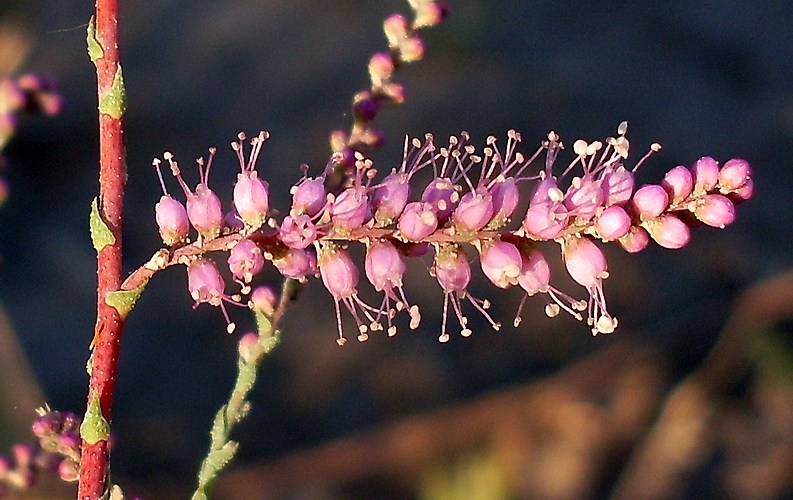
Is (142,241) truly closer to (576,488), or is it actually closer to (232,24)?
(232,24)

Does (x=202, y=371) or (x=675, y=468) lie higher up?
(x=202, y=371)

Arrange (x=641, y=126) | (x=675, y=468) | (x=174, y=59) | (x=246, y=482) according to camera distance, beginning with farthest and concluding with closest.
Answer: (x=641, y=126) < (x=174, y=59) < (x=675, y=468) < (x=246, y=482)

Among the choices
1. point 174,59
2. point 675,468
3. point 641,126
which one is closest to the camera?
point 675,468

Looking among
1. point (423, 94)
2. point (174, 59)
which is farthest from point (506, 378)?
point (174, 59)

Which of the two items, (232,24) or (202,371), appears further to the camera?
(232,24)

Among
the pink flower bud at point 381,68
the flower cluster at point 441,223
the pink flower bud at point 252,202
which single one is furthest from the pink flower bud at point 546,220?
the pink flower bud at point 381,68

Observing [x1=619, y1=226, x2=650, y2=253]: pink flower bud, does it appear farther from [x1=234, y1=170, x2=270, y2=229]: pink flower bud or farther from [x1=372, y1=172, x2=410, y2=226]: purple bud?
[x1=234, y1=170, x2=270, y2=229]: pink flower bud

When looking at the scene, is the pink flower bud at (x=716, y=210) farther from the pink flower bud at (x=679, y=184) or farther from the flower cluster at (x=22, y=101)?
the flower cluster at (x=22, y=101)
